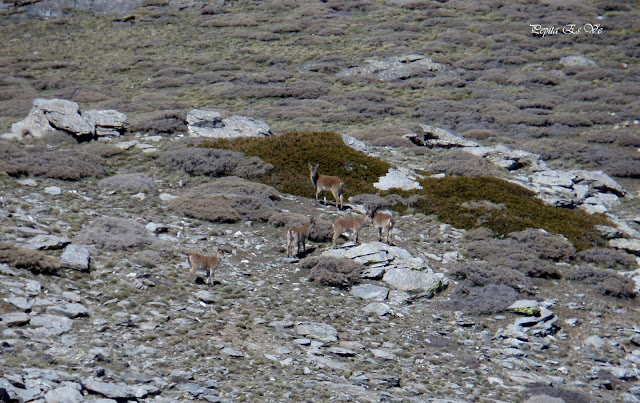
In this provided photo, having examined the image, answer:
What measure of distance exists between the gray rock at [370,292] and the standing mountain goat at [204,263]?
3.36 metres

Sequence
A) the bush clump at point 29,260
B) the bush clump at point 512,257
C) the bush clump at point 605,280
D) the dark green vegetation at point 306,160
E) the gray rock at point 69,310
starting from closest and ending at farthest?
the gray rock at point 69,310 → the bush clump at point 29,260 → the bush clump at point 605,280 → the bush clump at point 512,257 → the dark green vegetation at point 306,160

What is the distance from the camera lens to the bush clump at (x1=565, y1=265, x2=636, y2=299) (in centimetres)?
1608

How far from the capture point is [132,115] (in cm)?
3119

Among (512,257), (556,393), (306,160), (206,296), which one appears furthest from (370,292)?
(306,160)

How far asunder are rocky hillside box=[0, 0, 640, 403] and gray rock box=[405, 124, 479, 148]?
113mm

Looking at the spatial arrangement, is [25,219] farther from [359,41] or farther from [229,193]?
[359,41]

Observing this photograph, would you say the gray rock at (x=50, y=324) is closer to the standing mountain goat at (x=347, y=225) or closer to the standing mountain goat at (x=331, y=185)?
the standing mountain goat at (x=347, y=225)

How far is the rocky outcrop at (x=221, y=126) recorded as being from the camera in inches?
1049

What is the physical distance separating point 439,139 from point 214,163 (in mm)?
12143

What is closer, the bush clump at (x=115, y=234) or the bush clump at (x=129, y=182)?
the bush clump at (x=115, y=234)

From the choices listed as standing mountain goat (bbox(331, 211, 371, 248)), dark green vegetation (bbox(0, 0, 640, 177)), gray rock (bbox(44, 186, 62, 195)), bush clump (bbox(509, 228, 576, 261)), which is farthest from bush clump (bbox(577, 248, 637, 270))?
gray rock (bbox(44, 186, 62, 195))

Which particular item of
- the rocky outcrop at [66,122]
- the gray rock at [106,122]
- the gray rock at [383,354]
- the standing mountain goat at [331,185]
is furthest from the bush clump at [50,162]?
the gray rock at [383,354]

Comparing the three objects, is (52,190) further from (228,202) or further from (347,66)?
(347,66)

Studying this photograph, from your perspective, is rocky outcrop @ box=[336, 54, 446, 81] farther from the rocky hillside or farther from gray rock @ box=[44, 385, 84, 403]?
gray rock @ box=[44, 385, 84, 403]
